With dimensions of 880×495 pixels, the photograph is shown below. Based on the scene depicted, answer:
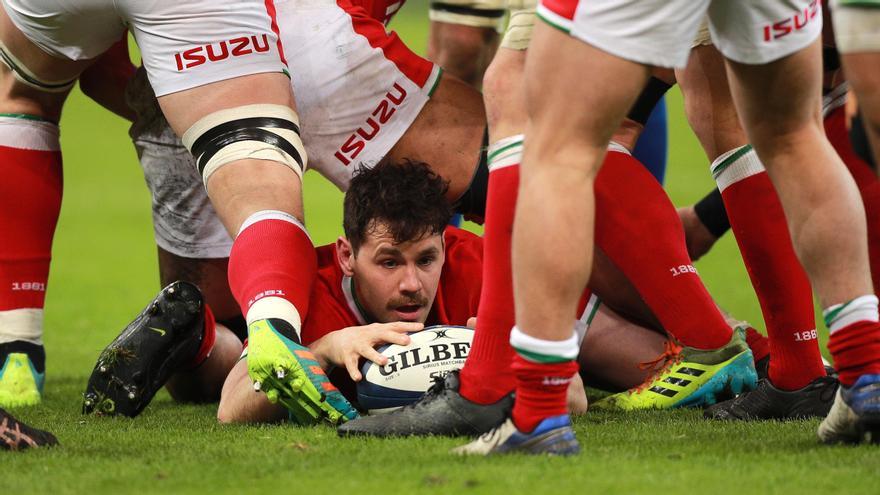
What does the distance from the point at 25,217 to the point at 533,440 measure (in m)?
2.34

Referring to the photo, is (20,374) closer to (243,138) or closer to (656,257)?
(243,138)

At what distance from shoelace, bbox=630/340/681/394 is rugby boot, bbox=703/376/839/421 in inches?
13.8

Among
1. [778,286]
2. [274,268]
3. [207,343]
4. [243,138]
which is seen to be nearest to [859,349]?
[778,286]

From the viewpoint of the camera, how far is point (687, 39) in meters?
2.55

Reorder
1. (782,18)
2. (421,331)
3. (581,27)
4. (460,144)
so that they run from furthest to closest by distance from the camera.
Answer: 1. (460,144)
2. (421,331)
3. (782,18)
4. (581,27)

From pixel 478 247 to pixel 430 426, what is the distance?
1.08 metres

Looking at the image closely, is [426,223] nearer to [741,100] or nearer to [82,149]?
[741,100]

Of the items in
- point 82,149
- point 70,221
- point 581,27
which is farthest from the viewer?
point 82,149

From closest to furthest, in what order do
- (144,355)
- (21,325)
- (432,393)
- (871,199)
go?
(432,393)
(144,355)
(871,199)
(21,325)

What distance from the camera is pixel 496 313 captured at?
9.55 ft

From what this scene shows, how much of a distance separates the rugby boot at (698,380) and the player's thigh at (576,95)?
1.30 metres

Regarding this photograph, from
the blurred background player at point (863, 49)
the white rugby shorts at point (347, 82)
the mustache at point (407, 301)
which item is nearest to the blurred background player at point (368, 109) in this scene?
the white rugby shorts at point (347, 82)

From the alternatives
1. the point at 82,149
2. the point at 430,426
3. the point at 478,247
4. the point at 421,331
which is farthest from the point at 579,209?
the point at 82,149

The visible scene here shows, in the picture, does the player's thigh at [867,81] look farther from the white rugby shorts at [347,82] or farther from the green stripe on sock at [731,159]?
the white rugby shorts at [347,82]
